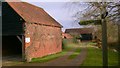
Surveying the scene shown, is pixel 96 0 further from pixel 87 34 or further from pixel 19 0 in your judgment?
pixel 87 34

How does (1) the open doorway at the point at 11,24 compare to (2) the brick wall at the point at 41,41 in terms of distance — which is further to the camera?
(2) the brick wall at the point at 41,41

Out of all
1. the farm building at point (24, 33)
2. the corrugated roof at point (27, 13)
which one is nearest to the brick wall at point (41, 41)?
the farm building at point (24, 33)

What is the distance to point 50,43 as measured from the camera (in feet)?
113

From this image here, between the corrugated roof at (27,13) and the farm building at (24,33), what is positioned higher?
the corrugated roof at (27,13)

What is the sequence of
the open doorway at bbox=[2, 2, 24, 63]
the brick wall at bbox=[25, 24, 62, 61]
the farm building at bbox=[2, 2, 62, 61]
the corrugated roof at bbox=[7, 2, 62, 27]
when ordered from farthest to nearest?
1. the corrugated roof at bbox=[7, 2, 62, 27]
2. the brick wall at bbox=[25, 24, 62, 61]
3. the open doorway at bbox=[2, 2, 24, 63]
4. the farm building at bbox=[2, 2, 62, 61]

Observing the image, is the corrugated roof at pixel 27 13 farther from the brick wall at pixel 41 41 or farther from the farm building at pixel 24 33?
the brick wall at pixel 41 41

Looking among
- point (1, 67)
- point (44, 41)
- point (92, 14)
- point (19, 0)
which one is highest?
point (19, 0)

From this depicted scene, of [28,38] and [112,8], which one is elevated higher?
[112,8]

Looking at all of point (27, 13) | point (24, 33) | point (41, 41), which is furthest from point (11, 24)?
point (41, 41)

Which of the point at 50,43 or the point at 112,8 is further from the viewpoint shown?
the point at 50,43

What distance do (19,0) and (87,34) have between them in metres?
62.7

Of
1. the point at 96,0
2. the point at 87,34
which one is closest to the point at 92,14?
the point at 96,0

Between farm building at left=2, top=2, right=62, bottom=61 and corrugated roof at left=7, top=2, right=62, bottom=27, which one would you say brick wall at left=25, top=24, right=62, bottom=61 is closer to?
farm building at left=2, top=2, right=62, bottom=61

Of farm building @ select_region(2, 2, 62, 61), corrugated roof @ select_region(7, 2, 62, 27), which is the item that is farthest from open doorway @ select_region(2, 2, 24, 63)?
corrugated roof @ select_region(7, 2, 62, 27)
